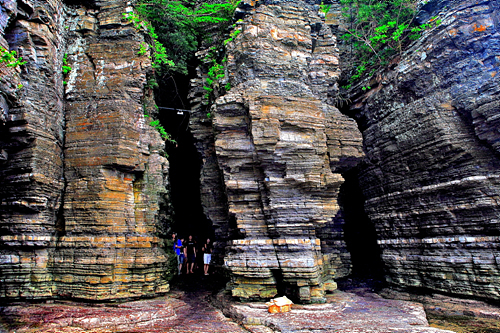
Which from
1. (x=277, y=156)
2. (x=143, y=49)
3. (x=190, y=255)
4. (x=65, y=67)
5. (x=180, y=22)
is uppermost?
(x=180, y=22)

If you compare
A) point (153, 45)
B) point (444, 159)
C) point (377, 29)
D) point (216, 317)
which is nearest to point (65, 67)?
point (153, 45)

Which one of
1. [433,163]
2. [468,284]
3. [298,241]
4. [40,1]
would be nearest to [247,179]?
[298,241]

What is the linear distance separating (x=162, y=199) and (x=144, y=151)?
1.76 meters

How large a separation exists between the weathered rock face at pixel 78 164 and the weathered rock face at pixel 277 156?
2.57 metres

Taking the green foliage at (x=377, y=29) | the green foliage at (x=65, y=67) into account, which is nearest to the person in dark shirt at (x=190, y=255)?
the green foliage at (x=65, y=67)

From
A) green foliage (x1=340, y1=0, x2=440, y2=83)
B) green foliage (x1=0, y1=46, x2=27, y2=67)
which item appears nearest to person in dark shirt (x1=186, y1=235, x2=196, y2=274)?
green foliage (x1=0, y1=46, x2=27, y2=67)

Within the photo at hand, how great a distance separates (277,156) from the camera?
30.5 ft

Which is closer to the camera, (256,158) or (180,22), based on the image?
(256,158)

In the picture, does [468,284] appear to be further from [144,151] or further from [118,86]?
[118,86]

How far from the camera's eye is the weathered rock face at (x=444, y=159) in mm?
8734

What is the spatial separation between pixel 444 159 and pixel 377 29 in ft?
18.6

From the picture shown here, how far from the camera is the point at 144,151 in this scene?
10234 millimetres

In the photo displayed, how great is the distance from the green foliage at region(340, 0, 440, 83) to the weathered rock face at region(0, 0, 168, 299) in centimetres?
868

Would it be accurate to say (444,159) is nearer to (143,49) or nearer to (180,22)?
(143,49)
